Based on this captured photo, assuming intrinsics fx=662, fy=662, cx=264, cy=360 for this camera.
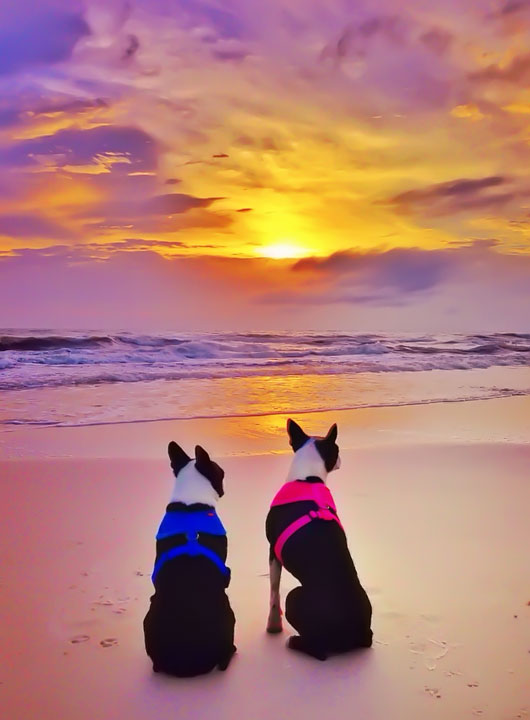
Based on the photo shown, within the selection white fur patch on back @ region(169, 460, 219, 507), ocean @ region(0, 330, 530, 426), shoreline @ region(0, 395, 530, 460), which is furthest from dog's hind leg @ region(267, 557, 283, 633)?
ocean @ region(0, 330, 530, 426)

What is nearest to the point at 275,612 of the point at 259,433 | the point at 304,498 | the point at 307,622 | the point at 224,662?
the point at 307,622

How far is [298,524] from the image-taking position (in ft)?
11.6

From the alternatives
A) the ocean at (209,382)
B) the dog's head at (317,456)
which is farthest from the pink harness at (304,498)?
the ocean at (209,382)

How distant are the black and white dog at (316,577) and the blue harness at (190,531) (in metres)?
0.36

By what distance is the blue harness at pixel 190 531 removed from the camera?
327 centimetres

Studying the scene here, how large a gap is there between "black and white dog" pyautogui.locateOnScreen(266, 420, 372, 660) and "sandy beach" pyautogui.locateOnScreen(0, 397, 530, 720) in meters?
0.12

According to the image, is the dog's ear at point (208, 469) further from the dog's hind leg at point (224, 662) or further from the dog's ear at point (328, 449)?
the dog's hind leg at point (224, 662)

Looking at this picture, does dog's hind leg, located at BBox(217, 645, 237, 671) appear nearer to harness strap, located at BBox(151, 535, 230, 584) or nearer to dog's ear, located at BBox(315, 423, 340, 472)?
harness strap, located at BBox(151, 535, 230, 584)

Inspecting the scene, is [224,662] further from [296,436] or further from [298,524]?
[296,436]

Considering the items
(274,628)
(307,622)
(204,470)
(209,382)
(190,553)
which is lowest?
(274,628)

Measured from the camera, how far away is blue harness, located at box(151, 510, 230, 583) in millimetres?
3268

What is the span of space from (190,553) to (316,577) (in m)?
0.63

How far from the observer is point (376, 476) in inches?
256

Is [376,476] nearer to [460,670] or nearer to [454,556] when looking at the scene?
[454,556]
